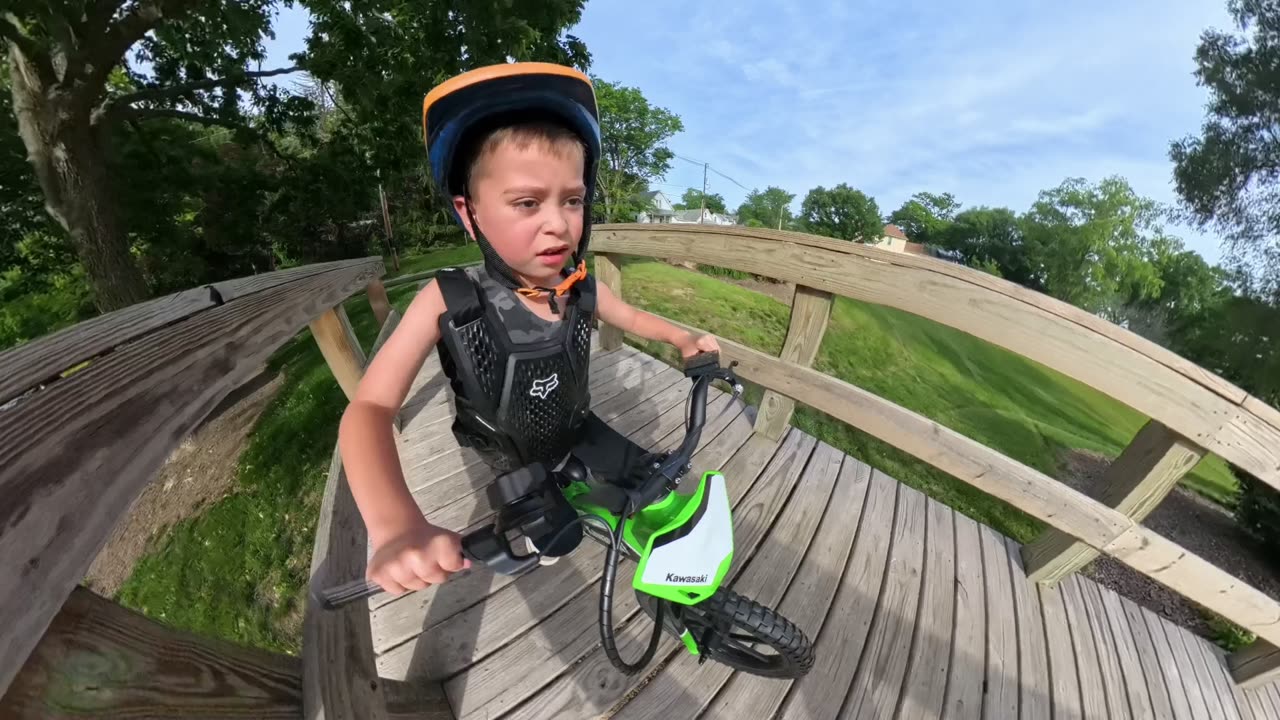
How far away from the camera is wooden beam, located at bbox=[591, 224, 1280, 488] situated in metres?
1.55

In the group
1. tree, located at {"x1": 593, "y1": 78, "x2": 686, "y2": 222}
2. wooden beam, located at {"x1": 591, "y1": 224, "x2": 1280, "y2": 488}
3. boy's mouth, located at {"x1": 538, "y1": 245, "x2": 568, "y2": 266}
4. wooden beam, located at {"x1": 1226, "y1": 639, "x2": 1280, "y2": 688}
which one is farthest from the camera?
tree, located at {"x1": 593, "y1": 78, "x2": 686, "y2": 222}

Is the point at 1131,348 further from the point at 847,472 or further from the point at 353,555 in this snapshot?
the point at 353,555

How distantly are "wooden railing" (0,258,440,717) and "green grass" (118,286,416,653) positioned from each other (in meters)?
2.33

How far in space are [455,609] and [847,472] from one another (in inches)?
91.6

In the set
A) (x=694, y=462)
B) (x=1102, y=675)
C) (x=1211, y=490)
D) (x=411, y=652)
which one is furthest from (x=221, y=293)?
(x=1211, y=490)

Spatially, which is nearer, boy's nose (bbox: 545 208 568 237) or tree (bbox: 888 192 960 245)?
boy's nose (bbox: 545 208 568 237)

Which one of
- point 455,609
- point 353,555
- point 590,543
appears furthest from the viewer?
point 590,543

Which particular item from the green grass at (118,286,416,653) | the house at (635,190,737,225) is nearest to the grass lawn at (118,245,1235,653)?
the green grass at (118,286,416,653)

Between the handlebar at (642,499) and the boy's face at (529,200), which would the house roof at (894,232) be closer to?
the handlebar at (642,499)

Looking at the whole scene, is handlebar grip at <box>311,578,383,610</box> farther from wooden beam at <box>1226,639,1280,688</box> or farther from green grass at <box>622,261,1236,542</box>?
green grass at <box>622,261,1236,542</box>

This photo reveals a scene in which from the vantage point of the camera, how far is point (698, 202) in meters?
67.4

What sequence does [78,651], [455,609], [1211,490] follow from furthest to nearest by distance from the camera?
[1211,490] < [455,609] < [78,651]

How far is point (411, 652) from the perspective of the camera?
1.78 metres

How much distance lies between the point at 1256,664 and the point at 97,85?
9.71m
